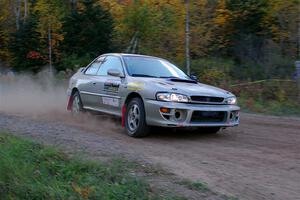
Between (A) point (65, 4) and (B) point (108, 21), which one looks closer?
(B) point (108, 21)

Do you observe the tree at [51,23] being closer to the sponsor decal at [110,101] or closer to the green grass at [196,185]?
the sponsor decal at [110,101]

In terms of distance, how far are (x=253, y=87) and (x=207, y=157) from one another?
9515 millimetres

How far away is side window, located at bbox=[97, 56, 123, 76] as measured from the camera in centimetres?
1033

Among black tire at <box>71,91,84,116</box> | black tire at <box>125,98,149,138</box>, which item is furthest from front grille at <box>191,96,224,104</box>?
black tire at <box>71,91,84,116</box>

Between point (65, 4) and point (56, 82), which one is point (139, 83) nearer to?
point (56, 82)

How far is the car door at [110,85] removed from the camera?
992 centimetres

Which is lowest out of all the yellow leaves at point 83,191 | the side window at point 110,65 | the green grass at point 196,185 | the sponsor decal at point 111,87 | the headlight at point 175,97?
the green grass at point 196,185

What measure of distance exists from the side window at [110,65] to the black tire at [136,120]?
3.38 feet

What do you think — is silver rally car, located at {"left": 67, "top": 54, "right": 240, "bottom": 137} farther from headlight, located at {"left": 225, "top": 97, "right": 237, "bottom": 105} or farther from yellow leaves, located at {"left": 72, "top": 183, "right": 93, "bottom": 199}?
yellow leaves, located at {"left": 72, "top": 183, "right": 93, "bottom": 199}

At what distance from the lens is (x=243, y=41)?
2464 centimetres

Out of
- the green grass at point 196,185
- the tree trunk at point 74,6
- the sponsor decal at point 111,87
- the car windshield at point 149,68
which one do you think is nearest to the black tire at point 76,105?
the sponsor decal at point 111,87

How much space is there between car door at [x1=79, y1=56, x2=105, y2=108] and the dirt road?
40 cm

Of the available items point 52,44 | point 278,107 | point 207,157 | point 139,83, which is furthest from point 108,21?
point 207,157

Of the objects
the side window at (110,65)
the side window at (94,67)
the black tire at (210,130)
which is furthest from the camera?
the side window at (94,67)
